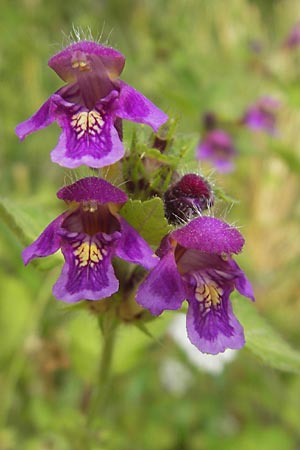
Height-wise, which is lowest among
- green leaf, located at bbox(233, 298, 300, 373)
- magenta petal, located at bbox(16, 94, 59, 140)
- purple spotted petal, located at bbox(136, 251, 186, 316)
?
green leaf, located at bbox(233, 298, 300, 373)

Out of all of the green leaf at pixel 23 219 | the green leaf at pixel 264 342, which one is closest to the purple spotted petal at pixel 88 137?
the green leaf at pixel 23 219

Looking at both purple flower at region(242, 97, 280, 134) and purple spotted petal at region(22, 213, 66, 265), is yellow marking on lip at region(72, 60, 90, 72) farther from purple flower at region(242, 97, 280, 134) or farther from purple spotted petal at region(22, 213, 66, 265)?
purple flower at region(242, 97, 280, 134)

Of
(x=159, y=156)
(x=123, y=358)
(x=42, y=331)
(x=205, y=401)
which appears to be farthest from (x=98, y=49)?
(x=205, y=401)

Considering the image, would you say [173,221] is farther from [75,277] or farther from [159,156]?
[75,277]

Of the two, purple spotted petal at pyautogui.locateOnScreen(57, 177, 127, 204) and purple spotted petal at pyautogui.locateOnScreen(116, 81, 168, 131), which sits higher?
purple spotted petal at pyautogui.locateOnScreen(116, 81, 168, 131)

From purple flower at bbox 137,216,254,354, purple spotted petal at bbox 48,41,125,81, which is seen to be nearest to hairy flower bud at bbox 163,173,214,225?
purple flower at bbox 137,216,254,354

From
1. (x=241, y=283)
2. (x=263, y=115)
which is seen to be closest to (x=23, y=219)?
(x=241, y=283)

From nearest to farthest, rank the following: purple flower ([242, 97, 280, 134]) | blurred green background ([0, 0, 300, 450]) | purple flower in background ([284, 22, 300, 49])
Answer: blurred green background ([0, 0, 300, 450])
purple flower ([242, 97, 280, 134])
purple flower in background ([284, 22, 300, 49])
